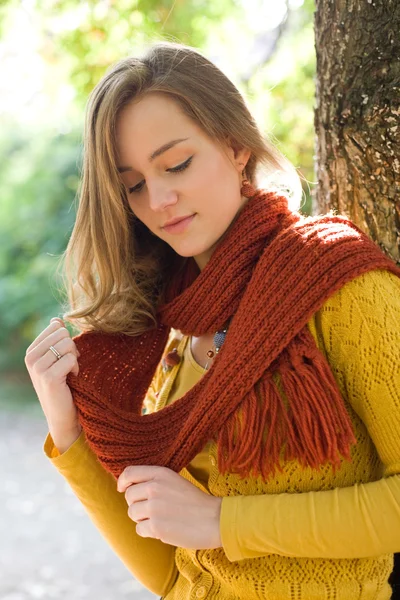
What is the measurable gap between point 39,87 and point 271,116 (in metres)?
1.15

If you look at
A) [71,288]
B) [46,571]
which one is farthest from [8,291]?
[71,288]

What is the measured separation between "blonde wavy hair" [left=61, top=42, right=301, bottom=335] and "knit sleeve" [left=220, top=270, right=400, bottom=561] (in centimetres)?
52

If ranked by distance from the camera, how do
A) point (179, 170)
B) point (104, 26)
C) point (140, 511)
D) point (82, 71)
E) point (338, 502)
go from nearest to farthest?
1. point (338, 502)
2. point (140, 511)
3. point (179, 170)
4. point (104, 26)
5. point (82, 71)

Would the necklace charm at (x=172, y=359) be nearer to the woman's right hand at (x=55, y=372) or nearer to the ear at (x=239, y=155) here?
the woman's right hand at (x=55, y=372)

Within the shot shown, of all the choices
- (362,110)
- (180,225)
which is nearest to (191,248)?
(180,225)

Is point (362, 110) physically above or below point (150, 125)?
below

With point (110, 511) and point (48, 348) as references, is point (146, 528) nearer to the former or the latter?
A: point (110, 511)

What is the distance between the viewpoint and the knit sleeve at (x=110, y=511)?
1.72 meters

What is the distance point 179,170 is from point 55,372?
1.72ft

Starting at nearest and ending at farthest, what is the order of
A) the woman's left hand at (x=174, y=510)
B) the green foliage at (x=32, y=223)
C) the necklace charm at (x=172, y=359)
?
the woman's left hand at (x=174, y=510) → the necklace charm at (x=172, y=359) → the green foliage at (x=32, y=223)

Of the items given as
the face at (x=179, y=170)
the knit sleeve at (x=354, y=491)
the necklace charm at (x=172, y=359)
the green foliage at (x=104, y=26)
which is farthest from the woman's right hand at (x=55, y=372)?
the green foliage at (x=104, y=26)

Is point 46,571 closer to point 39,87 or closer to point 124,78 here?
point 39,87

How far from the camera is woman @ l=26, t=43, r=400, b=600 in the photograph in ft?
4.42

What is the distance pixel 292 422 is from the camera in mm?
1387
